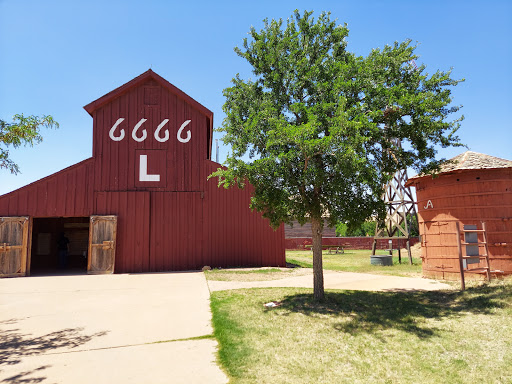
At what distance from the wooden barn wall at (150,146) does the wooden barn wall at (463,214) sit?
10.2 meters

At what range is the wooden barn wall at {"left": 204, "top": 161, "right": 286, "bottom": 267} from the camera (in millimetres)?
16422

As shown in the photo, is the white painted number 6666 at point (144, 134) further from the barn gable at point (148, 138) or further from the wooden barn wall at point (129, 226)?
the wooden barn wall at point (129, 226)

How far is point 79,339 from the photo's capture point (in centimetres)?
603

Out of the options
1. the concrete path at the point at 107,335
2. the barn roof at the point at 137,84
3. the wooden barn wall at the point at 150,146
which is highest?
the barn roof at the point at 137,84

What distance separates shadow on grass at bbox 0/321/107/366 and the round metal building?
1139cm

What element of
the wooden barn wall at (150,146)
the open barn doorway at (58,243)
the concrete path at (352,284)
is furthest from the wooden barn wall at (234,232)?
the open barn doorway at (58,243)

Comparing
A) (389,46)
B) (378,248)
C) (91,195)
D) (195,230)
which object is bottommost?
(378,248)

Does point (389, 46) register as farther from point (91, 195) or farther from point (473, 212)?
point (91, 195)

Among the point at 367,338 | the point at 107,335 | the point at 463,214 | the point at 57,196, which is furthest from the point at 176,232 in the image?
the point at 463,214

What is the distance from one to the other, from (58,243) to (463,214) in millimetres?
20442

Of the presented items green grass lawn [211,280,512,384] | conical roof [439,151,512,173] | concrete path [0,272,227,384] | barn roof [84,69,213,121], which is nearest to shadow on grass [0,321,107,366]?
concrete path [0,272,227,384]

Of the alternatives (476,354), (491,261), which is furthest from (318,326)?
(491,261)

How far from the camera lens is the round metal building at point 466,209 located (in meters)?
11.7

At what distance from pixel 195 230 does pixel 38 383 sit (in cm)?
1209
